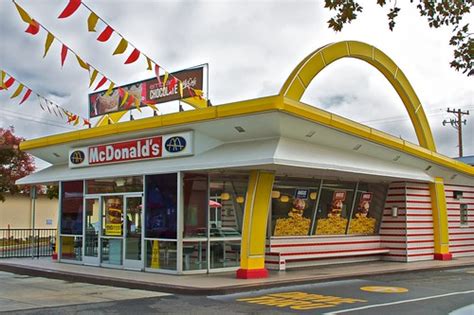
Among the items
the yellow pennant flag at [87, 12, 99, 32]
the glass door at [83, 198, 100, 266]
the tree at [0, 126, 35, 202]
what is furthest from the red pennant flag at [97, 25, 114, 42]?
the tree at [0, 126, 35, 202]

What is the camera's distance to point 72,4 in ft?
28.5

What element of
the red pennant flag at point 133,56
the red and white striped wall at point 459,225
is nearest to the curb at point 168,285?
the red and white striped wall at point 459,225

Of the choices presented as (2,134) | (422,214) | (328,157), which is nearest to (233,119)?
(328,157)

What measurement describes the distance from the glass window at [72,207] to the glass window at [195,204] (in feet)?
15.1

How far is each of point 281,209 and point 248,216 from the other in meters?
2.93

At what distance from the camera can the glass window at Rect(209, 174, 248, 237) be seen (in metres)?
14.9

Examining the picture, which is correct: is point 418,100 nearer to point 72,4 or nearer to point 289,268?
point 289,268

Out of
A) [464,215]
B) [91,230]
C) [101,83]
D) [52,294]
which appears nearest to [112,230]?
[91,230]

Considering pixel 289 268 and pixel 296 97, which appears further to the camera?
pixel 289 268

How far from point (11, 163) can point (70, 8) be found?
27.0 metres

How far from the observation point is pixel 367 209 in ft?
61.9

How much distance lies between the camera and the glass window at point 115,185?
622 inches

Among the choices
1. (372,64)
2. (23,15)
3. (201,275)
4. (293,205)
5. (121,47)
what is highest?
(372,64)

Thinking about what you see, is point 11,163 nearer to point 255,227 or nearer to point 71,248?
point 71,248
